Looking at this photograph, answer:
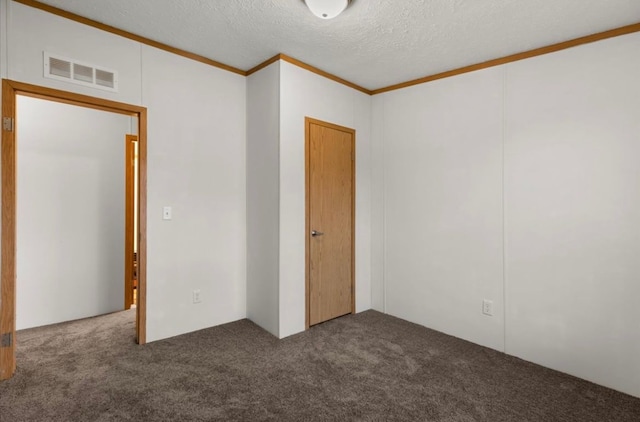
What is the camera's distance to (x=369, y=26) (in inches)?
97.1

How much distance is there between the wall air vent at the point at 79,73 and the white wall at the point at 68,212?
3.92ft

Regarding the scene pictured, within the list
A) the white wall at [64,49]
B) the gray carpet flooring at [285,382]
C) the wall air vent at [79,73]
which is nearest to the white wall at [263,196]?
the gray carpet flooring at [285,382]

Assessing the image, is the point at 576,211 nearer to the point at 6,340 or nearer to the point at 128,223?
the point at 6,340

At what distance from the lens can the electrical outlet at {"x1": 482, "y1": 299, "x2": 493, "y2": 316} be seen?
2.92 m

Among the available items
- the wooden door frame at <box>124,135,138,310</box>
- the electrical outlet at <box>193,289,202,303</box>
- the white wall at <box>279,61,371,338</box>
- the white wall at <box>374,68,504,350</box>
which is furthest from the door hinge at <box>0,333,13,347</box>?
the white wall at <box>374,68,504,350</box>

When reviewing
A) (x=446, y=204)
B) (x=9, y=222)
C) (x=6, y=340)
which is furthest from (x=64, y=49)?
(x=446, y=204)

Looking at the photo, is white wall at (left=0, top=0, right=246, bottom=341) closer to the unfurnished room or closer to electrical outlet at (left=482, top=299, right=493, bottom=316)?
the unfurnished room

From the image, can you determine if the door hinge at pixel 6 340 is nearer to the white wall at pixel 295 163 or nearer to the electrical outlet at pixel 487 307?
the white wall at pixel 295 163

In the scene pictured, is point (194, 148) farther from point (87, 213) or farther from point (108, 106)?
point (87, 213)

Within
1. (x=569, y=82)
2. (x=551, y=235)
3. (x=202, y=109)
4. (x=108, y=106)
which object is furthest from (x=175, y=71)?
(x=551, y=235)

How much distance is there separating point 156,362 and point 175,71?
2472mm

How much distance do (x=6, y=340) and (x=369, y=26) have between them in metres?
3.41

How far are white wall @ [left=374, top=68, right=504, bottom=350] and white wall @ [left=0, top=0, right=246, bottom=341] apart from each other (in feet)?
5.54

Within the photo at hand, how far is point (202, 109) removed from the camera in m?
3.13
